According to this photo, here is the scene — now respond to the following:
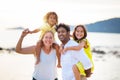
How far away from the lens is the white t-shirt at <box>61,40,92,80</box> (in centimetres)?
264

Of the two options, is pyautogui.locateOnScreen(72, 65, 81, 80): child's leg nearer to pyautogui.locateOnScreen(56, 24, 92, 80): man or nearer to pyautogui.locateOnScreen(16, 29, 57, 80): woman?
pyautogui.locateOnScreen(56, 24, 92, 80): man

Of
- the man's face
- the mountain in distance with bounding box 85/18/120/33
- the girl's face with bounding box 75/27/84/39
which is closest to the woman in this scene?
the man's face

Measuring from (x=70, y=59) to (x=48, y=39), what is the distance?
32 centimetres

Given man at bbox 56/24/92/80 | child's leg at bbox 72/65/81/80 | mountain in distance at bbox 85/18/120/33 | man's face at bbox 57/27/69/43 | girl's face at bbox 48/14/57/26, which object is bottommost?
child's leg at bbox 72/65/81/80

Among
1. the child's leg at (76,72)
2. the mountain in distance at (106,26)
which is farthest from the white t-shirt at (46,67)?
the mountain in distance at (106,26)

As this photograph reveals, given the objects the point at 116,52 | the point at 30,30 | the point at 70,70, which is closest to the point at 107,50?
the point at 116,52

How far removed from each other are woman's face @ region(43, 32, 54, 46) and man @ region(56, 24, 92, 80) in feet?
0.31

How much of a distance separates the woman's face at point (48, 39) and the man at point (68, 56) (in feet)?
0.31

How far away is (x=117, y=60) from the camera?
283 centimetres

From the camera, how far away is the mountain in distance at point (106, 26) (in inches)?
111

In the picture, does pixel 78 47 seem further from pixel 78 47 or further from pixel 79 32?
pixel 79 32

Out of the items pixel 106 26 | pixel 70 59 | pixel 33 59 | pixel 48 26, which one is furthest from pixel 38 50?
pixel 106 26

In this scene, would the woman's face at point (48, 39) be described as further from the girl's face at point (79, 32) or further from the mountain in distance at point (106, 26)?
the mountain in distance at point (106, 26)

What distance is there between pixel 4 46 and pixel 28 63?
300 millimetres
